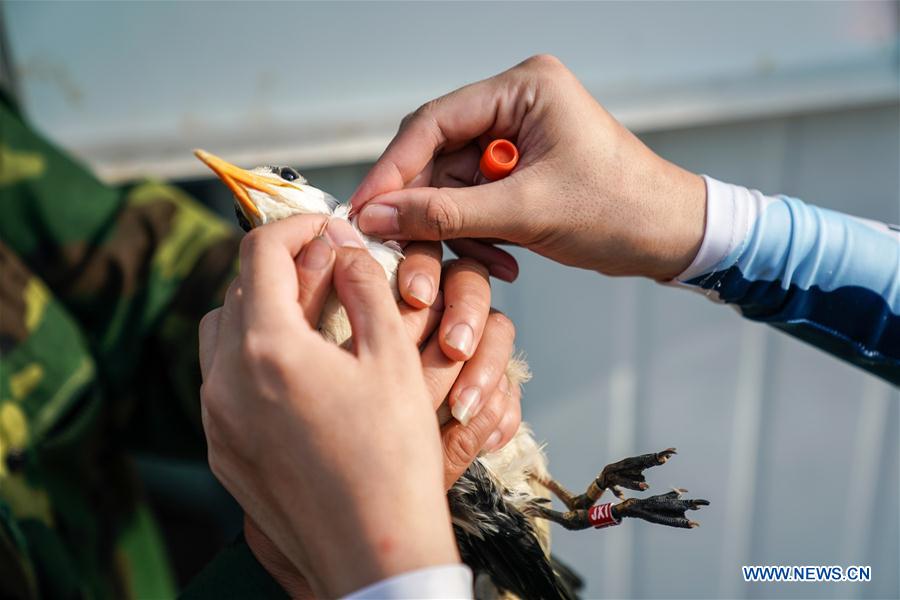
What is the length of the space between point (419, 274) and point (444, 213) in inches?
3.4

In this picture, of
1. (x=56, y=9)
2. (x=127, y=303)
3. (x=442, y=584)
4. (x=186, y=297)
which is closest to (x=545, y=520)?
(x=442, y=584)

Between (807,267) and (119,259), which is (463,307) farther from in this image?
(119,259)

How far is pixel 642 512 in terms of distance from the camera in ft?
3.17

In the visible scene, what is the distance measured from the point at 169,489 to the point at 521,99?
58.9 inches

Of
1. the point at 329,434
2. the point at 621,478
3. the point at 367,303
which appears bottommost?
the point at 621,478

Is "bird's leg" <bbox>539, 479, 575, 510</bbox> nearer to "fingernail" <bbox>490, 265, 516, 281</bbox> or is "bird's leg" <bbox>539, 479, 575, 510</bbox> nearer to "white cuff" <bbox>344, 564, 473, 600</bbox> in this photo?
"fingernail" <bbox>490, 265, 516, 281</bbox>

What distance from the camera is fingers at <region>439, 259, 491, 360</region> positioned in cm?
91

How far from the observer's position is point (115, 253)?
1.50 meters

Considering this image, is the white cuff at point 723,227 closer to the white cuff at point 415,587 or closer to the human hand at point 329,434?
the human hand at point 329,434

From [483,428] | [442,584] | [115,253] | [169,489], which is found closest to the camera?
[442,584]

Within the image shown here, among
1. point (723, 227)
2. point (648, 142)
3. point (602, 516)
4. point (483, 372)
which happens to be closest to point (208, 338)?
point (483, 372)

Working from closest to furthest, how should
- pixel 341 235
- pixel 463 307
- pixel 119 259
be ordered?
1. pixel 341 235
2. pixel 463 307
3. pixel 119 259

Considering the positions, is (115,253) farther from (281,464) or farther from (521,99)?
(281,464)

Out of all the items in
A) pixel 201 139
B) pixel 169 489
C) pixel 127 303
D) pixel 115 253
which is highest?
pixel 201 139
